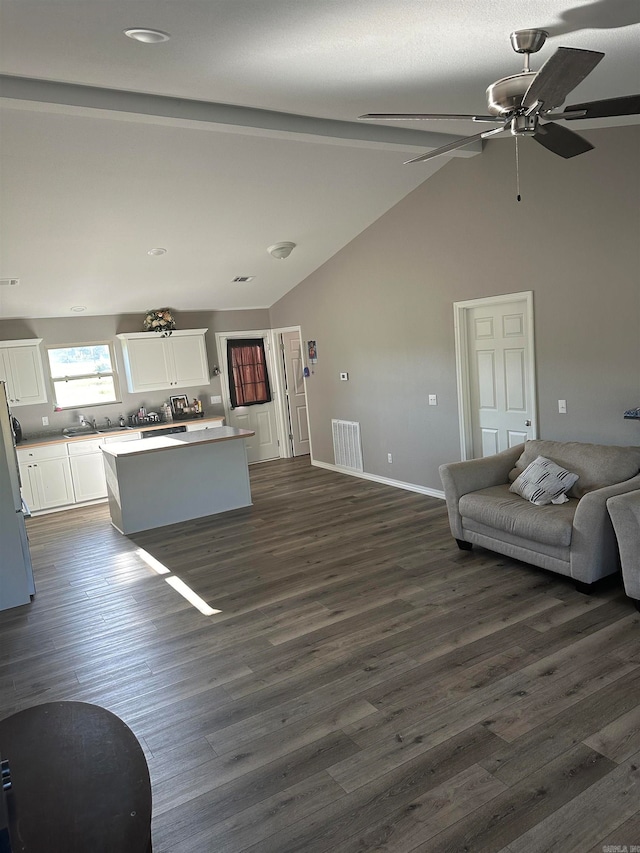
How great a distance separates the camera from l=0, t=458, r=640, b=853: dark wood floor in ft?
7.20

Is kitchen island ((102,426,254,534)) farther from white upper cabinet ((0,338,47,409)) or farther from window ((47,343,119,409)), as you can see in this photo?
window ((47,343,119,409))

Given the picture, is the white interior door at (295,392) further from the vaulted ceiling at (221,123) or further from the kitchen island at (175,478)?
the kitchen island at (175,478)

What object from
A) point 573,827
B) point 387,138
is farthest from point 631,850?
point 387,138

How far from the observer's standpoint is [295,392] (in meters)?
9.44

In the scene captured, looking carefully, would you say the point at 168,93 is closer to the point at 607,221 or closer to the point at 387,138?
the point at 387,138

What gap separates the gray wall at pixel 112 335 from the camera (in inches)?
296

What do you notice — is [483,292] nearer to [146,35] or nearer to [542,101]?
[542,101]

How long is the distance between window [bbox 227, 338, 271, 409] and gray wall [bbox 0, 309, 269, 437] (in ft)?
0.75

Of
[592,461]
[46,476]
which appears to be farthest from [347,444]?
[592,461]

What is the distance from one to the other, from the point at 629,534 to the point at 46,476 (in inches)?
249

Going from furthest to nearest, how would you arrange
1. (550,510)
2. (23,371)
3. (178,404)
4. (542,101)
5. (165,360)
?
(178,404), (165,360), (23,371), (550,510), (542,101)

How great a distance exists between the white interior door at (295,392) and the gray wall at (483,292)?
3.32 ft

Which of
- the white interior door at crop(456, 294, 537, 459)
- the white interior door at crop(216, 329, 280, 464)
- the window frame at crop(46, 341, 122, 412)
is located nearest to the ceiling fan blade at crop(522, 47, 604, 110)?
the white interior door at crop(456, 294, 537, 459)

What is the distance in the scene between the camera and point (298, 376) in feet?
30.8
